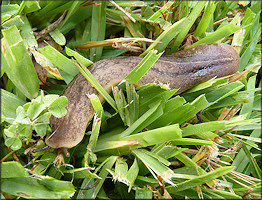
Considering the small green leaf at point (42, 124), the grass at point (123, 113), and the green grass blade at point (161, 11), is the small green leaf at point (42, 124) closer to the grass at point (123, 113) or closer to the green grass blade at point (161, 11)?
the grass at point (123, 113)

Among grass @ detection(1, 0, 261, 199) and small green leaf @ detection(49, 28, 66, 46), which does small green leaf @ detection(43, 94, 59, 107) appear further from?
small green leaf @ detection(49, 28, 66, 46)

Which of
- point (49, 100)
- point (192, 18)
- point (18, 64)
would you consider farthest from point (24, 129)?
point (192, 18)

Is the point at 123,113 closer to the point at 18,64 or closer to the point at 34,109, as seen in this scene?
the point at 34,109

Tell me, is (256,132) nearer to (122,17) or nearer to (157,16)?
(157,16)

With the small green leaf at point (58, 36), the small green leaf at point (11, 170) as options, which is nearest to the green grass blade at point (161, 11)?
the small green leaf at point (58, 36)

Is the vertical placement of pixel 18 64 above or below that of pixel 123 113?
above

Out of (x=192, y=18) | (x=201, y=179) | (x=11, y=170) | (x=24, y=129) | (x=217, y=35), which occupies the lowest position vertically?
(x=201, y=179)
